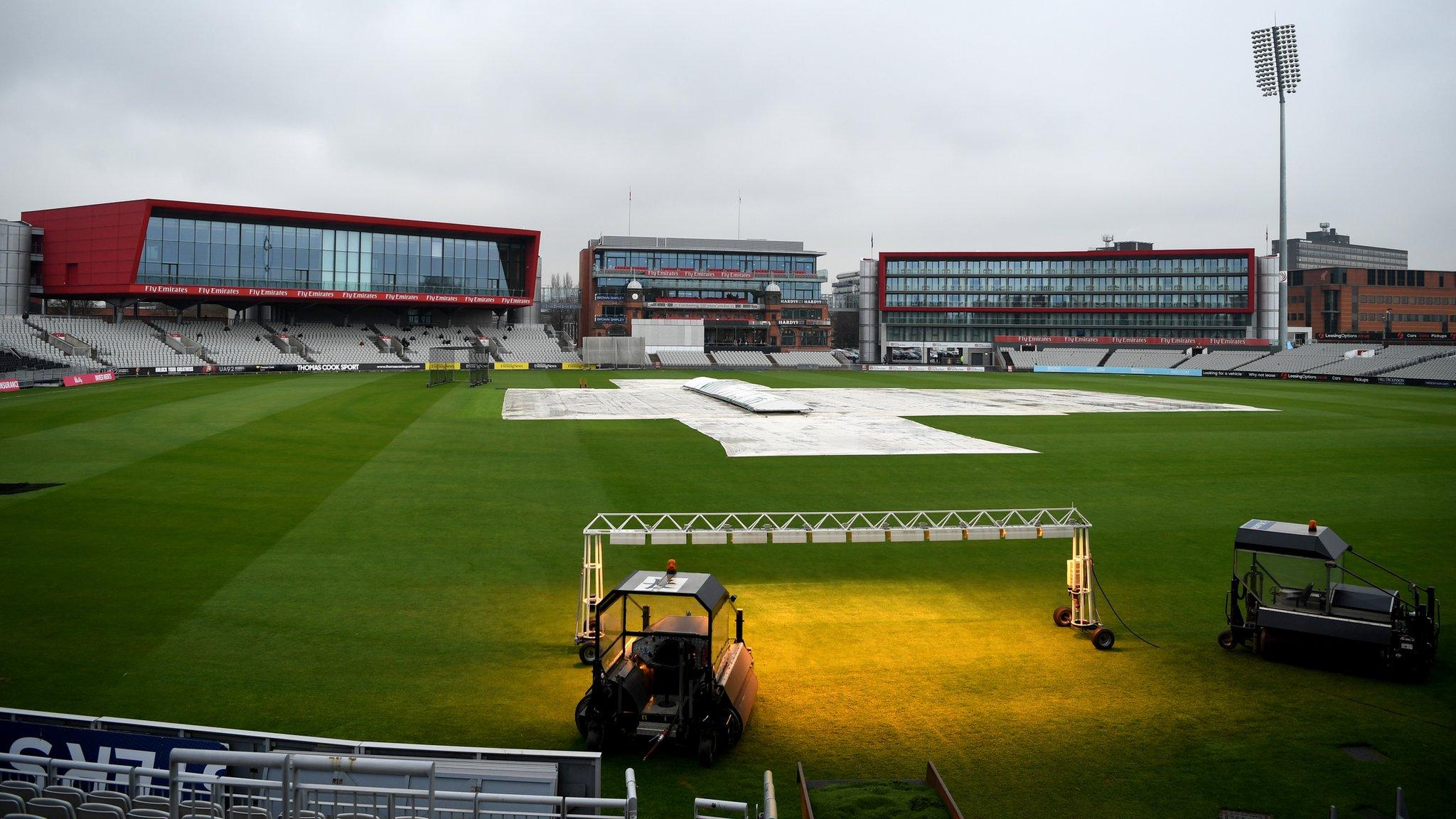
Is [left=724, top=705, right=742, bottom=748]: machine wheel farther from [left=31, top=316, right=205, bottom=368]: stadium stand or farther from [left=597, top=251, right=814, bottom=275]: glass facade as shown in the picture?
[left=597, top=251, right=814, bottom=275]: glass facade

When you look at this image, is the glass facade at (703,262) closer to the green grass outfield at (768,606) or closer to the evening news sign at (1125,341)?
the evening news sign at (1125,341)

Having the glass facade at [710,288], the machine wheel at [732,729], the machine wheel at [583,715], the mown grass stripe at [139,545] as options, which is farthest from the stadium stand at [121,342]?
the machine wheel at [732,729]

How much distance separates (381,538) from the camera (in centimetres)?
2606

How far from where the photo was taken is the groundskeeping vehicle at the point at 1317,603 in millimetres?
16188

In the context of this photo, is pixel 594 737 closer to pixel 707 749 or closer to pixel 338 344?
pixel 707 749

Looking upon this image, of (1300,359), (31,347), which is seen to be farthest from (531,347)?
(1300,359)

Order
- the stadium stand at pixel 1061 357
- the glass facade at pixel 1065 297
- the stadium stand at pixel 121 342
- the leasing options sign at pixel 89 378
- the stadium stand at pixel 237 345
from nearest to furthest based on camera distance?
1. the leasing options sign at pixel 89 378
2. the stadium stand at pixel 121 342
3. the stadium stand at pixel 237 345
4. the stadium stand at pixel 1061 357
5. the glass facade at pixel 1065 297

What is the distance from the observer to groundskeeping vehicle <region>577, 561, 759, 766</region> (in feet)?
43.1

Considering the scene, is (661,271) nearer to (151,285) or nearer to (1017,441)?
(151,285)

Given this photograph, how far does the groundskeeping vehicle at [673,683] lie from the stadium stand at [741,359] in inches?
4634

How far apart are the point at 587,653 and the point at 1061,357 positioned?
127539 mm

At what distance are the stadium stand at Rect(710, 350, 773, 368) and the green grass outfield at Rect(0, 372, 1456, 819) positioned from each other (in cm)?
8818

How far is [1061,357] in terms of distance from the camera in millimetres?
134000

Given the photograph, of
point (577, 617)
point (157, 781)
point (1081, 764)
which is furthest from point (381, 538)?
point (1081, 764)
